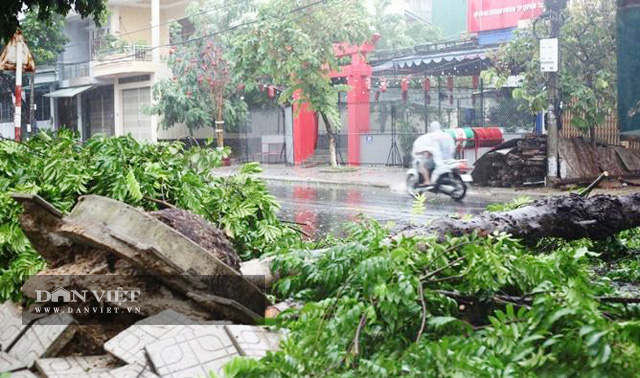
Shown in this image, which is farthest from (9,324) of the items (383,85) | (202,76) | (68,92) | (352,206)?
(68,92)

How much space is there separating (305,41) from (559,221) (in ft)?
57.2

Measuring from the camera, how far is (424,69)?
81.3 ft

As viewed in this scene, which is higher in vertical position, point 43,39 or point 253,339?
point 43,39

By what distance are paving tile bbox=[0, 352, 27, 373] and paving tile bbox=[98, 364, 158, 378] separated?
0.56 meters

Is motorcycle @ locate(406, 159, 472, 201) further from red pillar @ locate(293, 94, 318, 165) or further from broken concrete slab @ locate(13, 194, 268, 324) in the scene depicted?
red pillar @ locate(293, 94, 318, 165)

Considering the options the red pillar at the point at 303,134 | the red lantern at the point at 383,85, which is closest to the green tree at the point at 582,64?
the red lantern at the point at 383,85

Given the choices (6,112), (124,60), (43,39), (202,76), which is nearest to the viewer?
(202,76)

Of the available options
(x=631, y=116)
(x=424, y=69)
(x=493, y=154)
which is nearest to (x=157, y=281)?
(x=631, y=116)

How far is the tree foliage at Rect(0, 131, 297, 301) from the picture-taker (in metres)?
5.89

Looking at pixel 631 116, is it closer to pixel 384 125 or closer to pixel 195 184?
pixel 195 184

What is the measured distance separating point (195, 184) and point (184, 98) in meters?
22.7

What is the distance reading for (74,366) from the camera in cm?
406

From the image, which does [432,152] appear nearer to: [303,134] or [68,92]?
[303,134]

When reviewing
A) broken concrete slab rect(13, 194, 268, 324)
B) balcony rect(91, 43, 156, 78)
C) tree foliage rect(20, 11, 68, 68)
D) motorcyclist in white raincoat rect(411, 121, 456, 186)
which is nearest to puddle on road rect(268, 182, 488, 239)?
motorcyclist in white raincoat rect(411, 121, 456, 186)
